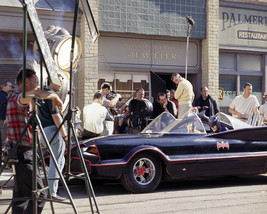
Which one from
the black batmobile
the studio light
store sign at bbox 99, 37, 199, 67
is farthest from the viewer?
store sign at bbox 99, 37, 199, 67

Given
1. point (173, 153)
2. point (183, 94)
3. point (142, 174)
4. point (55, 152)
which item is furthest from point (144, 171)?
point (183, 94)

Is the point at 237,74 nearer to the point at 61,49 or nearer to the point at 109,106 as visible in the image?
the point at 109,106

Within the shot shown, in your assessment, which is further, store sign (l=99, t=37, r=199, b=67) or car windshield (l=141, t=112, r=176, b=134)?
store sign (l=99, t=37, r=199, b=67)

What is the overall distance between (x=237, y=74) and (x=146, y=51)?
12.6ft

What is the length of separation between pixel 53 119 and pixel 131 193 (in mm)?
1739

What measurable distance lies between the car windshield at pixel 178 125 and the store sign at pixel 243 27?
987 centimetres

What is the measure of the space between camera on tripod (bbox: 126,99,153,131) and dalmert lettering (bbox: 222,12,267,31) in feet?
27.0

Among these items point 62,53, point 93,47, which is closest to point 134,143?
point 62,53

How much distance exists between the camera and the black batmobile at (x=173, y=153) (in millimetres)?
7746

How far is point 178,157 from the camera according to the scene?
26.5ft

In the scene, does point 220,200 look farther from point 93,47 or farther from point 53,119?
point 93,47

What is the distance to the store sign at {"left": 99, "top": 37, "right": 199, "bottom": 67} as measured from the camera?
53.5ft

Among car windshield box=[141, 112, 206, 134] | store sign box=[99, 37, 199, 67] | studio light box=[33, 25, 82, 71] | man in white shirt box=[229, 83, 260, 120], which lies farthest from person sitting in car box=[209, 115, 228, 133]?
store sign box=[99, 37, 199, 67]

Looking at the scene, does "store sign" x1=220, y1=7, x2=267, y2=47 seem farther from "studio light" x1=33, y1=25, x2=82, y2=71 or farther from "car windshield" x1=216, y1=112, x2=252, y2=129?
"car windshield" x1=216, y1=112, x2=252, y2=129
